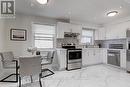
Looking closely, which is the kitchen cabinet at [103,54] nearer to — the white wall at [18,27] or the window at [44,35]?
the window at [44,35]

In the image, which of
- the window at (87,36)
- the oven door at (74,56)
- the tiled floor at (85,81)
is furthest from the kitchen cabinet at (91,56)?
the tiled floor at (85,81)

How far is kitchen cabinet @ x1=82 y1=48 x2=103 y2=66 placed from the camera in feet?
16.6

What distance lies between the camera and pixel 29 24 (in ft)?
14.3

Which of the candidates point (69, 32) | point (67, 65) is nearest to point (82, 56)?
point (67, 65)

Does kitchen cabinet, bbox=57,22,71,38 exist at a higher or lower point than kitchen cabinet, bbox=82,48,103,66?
higher

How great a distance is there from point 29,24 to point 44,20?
71cm

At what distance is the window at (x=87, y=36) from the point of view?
5.96 m

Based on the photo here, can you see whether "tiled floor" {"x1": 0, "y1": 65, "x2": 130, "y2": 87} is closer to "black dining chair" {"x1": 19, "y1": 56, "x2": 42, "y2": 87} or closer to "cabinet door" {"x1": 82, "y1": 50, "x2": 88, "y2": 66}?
"black dining chair" {"x1": 19, "y1": 56, "x2": 42, "y2": 87}

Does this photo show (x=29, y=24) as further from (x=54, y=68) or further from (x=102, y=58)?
(x=102, y=58)

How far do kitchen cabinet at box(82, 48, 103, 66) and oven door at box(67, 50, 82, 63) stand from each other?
0.37 meters

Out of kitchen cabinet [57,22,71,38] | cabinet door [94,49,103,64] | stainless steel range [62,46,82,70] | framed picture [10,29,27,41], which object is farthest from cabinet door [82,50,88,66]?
framed picture [10,29,27,41]

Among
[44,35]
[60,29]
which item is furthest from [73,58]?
[44,35]

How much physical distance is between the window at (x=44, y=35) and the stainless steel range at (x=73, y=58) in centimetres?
96

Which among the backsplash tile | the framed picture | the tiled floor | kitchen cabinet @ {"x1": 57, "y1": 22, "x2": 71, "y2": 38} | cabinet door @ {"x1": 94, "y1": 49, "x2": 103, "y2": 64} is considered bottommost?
the tiled floor
